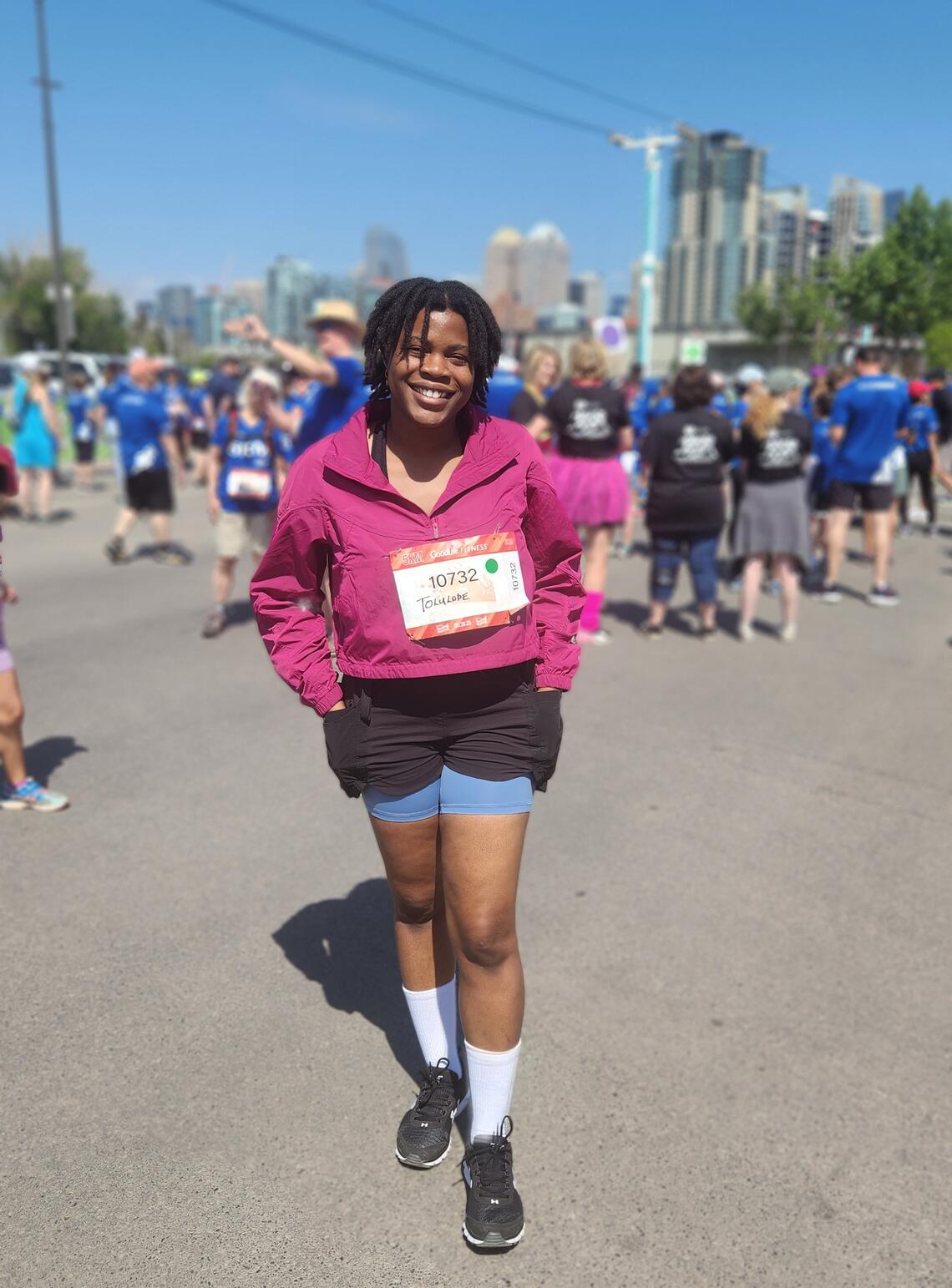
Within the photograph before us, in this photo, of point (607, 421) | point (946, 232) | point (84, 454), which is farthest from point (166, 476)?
point (946, 232)

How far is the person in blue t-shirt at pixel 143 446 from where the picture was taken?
32.5 ft

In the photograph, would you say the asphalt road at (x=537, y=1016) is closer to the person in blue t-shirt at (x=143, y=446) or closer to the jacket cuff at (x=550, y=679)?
the jacket cuff at (x=550, y=679)

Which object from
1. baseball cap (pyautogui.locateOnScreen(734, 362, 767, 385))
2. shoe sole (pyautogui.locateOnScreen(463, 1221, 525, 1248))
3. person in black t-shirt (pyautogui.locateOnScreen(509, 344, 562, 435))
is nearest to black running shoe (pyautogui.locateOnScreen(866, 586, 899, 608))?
baseball cap (pyautogui.locateOnScreen(734, 362, 767, 385))

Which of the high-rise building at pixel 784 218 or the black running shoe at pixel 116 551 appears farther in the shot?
the high-rise building at pixel 784 218

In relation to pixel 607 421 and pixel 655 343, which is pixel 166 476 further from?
pixel 655 343

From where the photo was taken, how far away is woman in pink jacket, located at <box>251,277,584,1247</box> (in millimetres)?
2189

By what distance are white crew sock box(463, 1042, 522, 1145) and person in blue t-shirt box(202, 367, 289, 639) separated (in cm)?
554

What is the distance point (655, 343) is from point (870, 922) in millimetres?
80082

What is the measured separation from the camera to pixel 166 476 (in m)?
10.2

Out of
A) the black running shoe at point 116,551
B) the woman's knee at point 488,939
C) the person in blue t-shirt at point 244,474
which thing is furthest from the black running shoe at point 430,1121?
the black running shoe at point 116,551

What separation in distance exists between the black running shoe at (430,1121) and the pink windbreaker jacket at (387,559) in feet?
3.21

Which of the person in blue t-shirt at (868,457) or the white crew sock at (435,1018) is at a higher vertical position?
the person in blue t-shirt at (868,457)

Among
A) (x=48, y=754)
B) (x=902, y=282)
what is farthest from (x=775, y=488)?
(x=902, y=282)

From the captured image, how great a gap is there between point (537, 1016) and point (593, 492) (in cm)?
466
